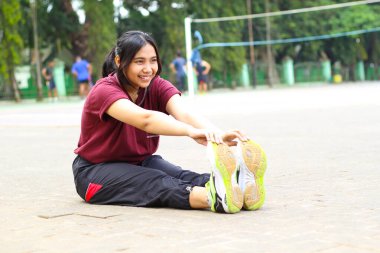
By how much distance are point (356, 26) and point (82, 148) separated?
1838 inches

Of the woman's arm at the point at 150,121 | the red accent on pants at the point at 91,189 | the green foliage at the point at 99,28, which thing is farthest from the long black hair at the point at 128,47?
the green foliage at the point at 99,28

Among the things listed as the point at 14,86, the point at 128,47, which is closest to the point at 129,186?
the point at 128,47

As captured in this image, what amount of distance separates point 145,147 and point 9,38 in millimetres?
28314

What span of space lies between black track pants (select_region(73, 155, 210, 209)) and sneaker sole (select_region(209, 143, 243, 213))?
0.39 metres

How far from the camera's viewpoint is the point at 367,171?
23.2 ft

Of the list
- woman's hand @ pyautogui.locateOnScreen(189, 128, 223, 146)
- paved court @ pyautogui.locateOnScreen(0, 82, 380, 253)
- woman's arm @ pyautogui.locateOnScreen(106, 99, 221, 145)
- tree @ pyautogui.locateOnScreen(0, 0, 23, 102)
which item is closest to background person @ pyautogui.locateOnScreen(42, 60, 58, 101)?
tree @ pyautogui.locateOnScreen(0, 0, 23, 102)

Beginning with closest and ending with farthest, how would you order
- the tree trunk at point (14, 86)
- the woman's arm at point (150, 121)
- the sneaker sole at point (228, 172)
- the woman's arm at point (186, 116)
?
the sneaker sole at point (228, 172), the woman's arm at point (150, 121), the woman's arm at point (186, 116), the tree trunk at point (14, 86)

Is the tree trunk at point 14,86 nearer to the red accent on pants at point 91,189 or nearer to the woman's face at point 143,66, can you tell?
the red accent on pants at point 91,189

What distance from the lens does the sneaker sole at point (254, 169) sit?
4.96m

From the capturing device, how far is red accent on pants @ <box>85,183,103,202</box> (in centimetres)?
561

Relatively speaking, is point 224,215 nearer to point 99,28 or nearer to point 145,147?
point 145,147

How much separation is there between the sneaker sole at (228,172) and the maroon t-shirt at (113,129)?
860mm

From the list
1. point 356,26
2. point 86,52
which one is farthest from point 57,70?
point 356,26

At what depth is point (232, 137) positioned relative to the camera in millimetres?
5035
